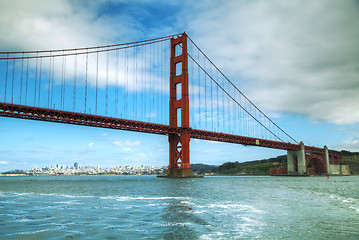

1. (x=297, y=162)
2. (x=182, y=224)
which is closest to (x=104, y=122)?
(x=182, y=224)

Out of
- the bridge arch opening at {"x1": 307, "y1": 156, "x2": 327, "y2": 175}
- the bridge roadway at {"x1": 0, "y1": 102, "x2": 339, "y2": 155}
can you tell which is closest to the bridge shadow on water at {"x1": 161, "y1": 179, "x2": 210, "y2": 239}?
the bridge roadway at {"x1": 0, "y1": 102, "x2": 339, "y2": 155}

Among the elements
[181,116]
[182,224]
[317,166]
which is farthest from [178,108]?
[317,166]

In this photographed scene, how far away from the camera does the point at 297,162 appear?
11675 centimetres

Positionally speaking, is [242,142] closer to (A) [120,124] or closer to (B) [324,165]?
(A) [120,124]

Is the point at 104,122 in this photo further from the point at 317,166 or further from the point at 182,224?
the point at 317,166

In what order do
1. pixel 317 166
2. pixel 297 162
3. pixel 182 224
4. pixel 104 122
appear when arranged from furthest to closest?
pixel 317 166
pixel 297 162
pixel 104 122
pixel 182 224

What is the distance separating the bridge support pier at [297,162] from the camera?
110075mm

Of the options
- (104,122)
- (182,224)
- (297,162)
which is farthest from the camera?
(297,162)

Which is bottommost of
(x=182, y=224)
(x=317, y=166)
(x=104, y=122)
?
(x=317, y=166)

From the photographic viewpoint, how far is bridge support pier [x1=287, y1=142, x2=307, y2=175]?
110 metres

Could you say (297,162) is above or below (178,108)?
below

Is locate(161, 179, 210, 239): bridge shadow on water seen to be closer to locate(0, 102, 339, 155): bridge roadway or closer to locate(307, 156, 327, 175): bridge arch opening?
locate(0, 102, 339, 155): bridge roadway

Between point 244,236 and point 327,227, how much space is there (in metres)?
3.54

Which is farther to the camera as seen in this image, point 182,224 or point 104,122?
point 104,122
